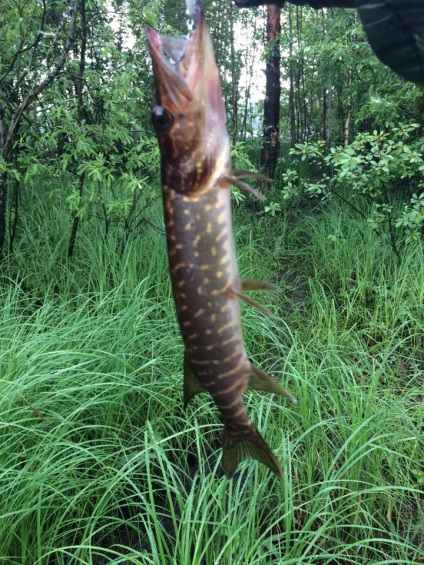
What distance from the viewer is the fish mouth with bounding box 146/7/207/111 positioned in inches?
20.2

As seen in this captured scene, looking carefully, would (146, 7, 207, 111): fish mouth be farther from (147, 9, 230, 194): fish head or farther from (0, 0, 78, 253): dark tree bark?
(0, 0, 78, 253): dark tree bark

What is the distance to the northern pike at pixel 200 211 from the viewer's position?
0.53m

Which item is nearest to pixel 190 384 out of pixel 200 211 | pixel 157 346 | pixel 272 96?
pixel 200 211

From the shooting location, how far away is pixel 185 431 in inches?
66.2

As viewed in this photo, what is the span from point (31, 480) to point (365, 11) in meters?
1.66

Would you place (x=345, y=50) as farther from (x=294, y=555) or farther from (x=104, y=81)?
(x=294, y=555)

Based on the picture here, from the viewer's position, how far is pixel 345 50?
3.64m

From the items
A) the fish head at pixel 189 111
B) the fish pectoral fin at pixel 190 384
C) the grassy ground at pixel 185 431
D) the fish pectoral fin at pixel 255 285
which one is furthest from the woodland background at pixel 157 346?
the fish head at pixel 189 111

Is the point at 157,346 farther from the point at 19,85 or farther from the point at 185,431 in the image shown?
the point at 19,85

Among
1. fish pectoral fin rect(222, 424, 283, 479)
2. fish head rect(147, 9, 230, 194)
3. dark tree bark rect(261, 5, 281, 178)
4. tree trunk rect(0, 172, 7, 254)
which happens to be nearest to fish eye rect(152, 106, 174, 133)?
fish head rect(147, 9, 230, 194)

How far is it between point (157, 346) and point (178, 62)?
2.02 m

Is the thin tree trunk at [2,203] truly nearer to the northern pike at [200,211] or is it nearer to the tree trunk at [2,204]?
the tree trunk at [2,204]

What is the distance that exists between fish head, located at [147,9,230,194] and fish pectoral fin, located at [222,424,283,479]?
1.43 feet

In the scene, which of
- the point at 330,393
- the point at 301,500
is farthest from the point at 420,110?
the point at 301,500
